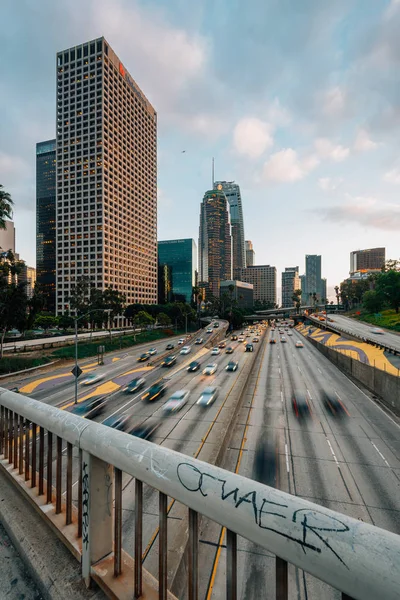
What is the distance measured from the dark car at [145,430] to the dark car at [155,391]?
633 cm

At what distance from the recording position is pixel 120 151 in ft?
433

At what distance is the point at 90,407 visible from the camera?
25.4 metres

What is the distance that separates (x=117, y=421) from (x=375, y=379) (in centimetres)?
2669

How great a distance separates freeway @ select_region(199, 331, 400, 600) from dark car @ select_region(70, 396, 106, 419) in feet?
38.6

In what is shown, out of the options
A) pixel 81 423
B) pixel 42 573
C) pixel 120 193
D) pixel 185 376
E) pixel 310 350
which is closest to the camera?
pixel 42 573

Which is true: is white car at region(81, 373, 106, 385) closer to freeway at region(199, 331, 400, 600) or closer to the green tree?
freeway at region(199, 331, 400, 600)

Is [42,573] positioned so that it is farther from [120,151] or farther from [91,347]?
[120,151]

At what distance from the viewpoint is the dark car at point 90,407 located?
23531 mm

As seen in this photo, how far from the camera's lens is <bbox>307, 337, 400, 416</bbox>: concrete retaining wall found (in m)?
26.1

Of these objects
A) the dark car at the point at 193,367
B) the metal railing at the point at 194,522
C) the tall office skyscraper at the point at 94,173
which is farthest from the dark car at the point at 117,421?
the tall office skyscraper at the point at 94,173

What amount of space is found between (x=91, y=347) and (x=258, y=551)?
51.7m

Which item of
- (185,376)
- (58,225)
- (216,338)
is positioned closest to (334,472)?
(185,376)

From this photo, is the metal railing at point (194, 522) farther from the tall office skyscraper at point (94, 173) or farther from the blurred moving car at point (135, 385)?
the tall office skyscraper at point (94, 173)

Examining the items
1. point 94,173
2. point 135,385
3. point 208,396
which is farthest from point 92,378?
point 94,173
